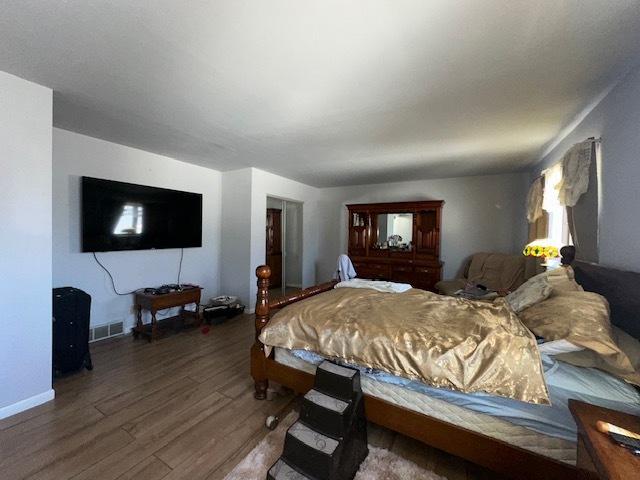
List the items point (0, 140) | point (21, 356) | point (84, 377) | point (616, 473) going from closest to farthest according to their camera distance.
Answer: point (616, 473)
point (0, 140)
point (21, 356)
point (84, 377)

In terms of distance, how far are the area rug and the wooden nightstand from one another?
0.73 metres

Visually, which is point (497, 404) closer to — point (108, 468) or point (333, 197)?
point (108, 468)

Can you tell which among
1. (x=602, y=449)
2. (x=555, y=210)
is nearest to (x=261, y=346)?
(x=602, y=449)

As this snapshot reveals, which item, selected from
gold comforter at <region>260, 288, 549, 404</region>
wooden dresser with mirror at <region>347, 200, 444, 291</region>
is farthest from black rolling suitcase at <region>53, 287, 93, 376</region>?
wooden dresser with mirror at <region>347, 200, 444, 291</region>

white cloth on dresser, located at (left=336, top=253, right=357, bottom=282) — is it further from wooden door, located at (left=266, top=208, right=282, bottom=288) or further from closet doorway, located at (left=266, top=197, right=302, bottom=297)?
wooden door, located at (left=266, top=208, right=282, bottom=288)

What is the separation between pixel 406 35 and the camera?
4.45 feet

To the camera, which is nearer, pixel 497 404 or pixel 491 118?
pixel 497 404

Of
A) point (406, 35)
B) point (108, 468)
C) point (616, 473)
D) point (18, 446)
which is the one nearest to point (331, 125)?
point (406, 35)

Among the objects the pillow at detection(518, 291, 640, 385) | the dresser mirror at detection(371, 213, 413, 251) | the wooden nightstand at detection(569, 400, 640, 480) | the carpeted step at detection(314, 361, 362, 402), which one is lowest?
the carpeted step at detection(314, 361, 362, 402)

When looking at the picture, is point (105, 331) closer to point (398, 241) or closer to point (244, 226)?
point (244, 226)

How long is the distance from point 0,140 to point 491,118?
11.9 ft

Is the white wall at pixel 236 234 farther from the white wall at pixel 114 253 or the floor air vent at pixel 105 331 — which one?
the floor air vent at pixel 105 331

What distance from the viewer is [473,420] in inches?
52.1

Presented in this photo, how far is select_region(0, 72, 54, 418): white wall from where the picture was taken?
176cm
